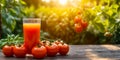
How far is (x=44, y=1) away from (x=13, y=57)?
7104 millimetres

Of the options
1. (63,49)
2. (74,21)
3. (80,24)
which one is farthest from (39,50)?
(74,21)

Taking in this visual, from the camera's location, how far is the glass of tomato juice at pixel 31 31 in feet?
8.86

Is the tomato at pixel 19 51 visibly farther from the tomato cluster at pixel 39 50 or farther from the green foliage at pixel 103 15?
the green foliage at pixel 103 15

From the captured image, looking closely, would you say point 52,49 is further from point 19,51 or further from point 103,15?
point 103,15

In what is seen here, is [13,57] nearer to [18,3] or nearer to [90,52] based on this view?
[90,52]

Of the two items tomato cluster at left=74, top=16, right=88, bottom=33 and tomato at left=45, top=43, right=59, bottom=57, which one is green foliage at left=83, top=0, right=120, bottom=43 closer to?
tomato cluster at left=74, top=16, right=88, bottom=33

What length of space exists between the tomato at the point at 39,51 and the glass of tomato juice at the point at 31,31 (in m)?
0.08

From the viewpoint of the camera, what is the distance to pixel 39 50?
2.63 meters

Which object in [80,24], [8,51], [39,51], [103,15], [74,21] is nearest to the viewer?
[39,51]

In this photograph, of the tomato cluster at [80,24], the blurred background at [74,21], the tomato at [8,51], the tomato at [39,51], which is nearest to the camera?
the tomato at [39,51]

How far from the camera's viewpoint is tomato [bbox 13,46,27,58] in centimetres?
269

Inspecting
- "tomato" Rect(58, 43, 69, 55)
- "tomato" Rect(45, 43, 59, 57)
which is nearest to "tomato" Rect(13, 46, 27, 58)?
"tomato" Rect(45, 43, 59, 57)

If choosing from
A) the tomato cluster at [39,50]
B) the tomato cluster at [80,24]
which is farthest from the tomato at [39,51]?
the tomato cluster at [80,24]

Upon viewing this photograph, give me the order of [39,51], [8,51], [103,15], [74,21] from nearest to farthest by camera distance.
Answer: [39,51] → [8,51] → [74,21] → [103,15]
